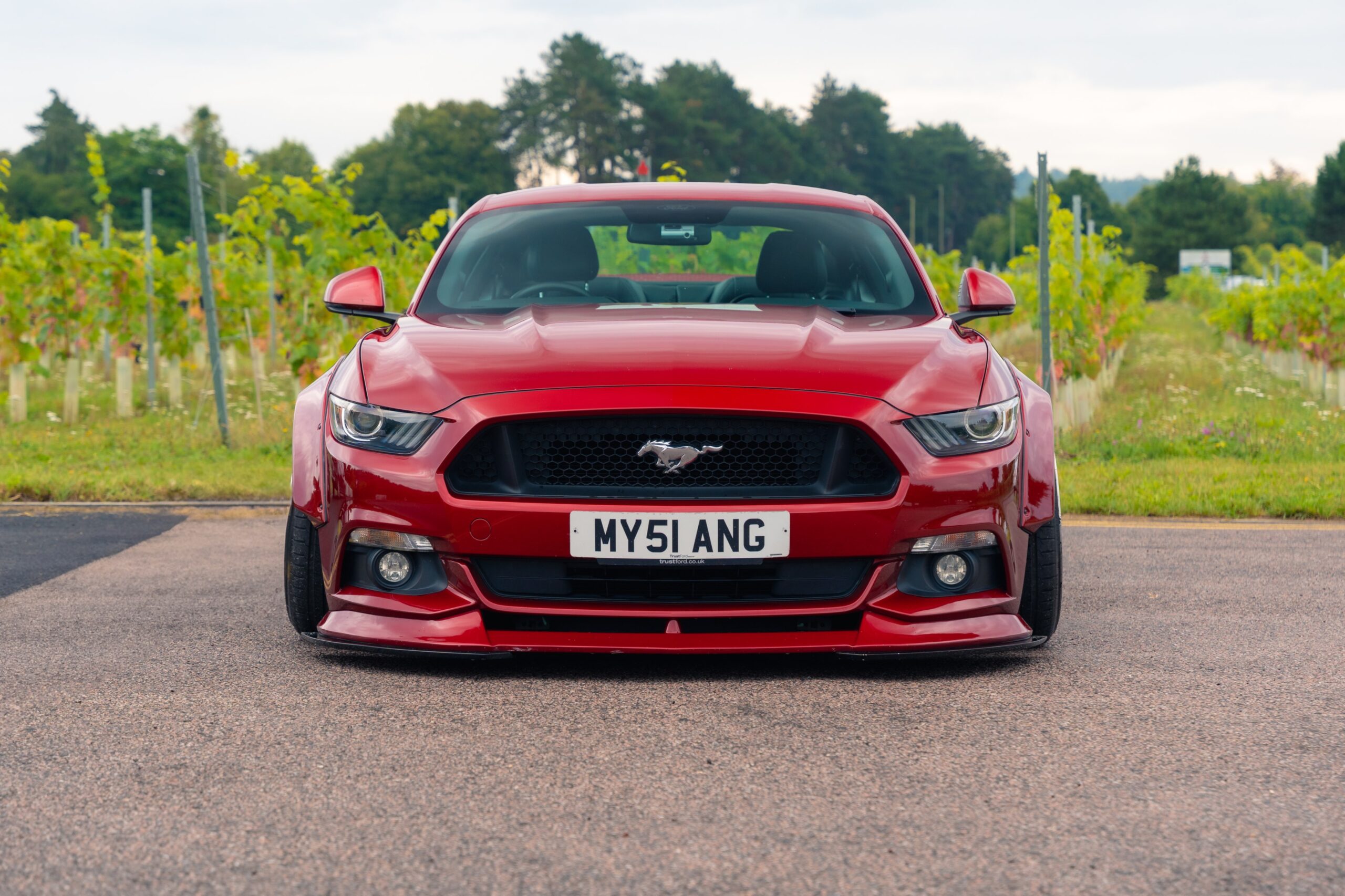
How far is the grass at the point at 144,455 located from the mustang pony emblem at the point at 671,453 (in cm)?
533

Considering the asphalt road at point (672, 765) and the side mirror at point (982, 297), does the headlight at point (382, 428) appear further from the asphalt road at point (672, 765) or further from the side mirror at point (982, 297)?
the side mirror at point (982, 297)

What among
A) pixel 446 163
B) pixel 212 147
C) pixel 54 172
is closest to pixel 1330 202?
pixel 446 163

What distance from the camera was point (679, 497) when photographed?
12.8ft

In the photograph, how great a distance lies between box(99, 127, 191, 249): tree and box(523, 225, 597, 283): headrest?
71420 mm

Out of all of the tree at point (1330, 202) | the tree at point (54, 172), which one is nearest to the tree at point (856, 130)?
the tree at point (1330, 202)

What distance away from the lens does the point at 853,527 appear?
3.88 meters

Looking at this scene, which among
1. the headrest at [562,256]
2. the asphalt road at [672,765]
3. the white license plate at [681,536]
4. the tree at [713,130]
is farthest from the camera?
the tree at [713,130]

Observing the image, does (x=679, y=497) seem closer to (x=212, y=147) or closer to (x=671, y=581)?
(x=671, y=581)

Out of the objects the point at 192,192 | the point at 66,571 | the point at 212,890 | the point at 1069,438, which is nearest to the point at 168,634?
the point at 66,571

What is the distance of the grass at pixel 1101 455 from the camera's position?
28.2 ft

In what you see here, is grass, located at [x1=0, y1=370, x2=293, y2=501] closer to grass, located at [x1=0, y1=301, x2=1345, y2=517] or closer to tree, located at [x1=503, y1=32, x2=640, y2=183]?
grass, located at [x1=0, y1=301, x2=1345, y2=517]

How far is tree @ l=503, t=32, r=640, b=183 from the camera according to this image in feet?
305

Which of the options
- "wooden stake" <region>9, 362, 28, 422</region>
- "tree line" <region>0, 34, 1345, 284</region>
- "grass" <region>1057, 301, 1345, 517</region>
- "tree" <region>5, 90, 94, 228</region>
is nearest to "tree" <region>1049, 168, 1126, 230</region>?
"tree line" <region>0, 34, 1345, 284</region>

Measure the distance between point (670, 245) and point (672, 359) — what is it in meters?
1.40
